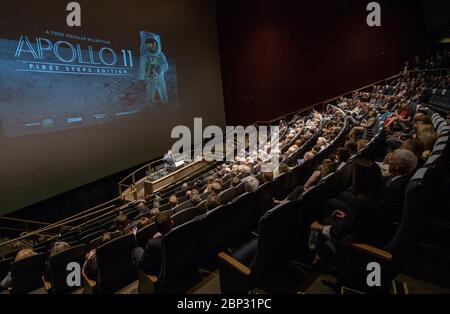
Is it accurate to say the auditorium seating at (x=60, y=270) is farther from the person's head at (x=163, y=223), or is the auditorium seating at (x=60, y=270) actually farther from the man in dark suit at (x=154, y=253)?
the person's head at (x=163, y=223)

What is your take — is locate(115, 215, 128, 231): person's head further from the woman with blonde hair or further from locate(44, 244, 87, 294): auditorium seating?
the woman with blonde hair

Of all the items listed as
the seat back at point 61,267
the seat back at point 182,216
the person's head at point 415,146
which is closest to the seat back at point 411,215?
the person's head at point 415,146

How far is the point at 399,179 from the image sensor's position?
75.1 inches

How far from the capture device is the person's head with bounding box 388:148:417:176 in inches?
75.0

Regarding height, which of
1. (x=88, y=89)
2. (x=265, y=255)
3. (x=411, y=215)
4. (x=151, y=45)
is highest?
(x=151, y=45)

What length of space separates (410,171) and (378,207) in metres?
0.45

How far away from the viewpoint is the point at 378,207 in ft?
5.44

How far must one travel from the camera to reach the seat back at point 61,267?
243 cm

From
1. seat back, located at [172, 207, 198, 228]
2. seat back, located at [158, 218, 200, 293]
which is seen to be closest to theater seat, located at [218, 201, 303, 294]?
seat back, located at [158, 218, 200, 293]

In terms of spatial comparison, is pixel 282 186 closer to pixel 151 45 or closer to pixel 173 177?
pixel 173 177

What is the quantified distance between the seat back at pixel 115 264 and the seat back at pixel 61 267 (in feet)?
1.40

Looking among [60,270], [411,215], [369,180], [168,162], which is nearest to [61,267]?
[60,270]

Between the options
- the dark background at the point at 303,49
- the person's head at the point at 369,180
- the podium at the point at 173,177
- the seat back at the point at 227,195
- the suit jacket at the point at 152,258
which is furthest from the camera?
the dark background at the point at 303,49

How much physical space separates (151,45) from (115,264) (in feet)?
25.5
